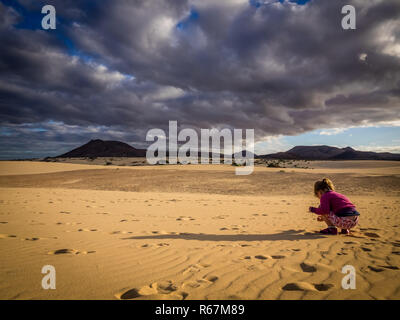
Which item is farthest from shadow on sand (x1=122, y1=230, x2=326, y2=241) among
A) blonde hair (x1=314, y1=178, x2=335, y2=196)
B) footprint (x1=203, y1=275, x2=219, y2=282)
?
footprint (x1=203, y1=275, x2=219, y2=282)

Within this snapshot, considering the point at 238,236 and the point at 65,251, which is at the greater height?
the point at 65,251

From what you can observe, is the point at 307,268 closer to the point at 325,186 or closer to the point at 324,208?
the point at 324,208

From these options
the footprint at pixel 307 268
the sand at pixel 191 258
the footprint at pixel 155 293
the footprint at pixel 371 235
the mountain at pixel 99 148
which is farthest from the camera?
the mountain at pixel 99 148

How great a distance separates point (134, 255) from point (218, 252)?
1516 mm

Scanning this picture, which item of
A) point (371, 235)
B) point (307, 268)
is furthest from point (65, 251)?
point (371, 235)

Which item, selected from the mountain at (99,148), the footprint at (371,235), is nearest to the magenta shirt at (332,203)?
the footprint at (371,235)

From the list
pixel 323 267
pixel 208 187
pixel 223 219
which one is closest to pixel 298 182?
pixel 208 187

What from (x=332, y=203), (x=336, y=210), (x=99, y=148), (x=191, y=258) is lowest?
(x=191, y=258)

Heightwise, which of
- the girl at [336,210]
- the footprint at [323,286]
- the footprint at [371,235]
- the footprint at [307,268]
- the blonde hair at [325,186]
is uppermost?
the blonde hair at [325,186]

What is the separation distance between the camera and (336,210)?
490 cm

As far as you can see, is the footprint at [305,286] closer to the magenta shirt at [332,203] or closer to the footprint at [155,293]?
the footprint at [155,293]

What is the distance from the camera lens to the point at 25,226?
5605mm

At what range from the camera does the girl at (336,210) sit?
4.82 metres
